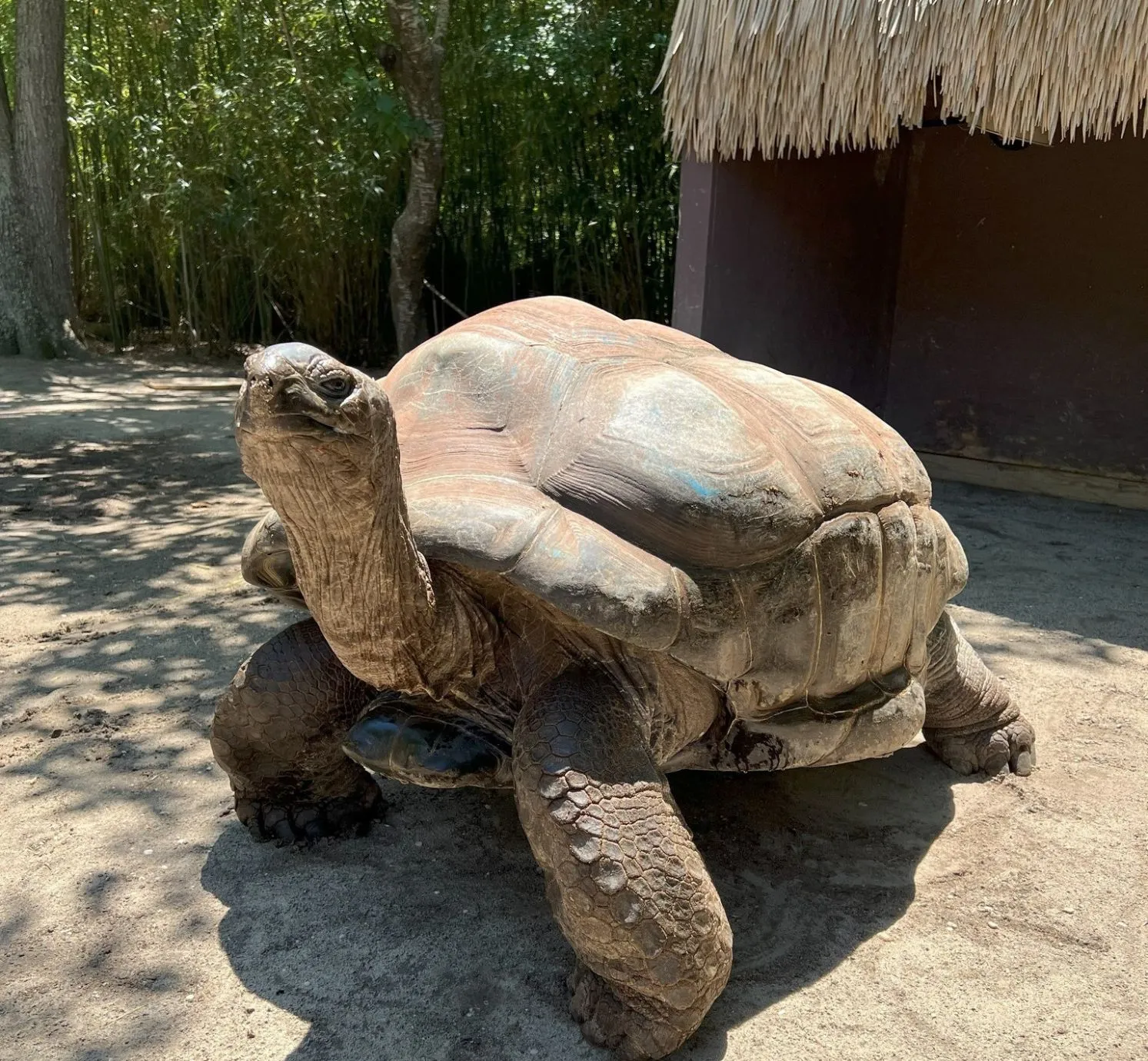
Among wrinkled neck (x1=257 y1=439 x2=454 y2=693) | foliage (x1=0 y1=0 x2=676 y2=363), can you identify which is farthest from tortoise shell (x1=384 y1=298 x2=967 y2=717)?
foliage (x1=0 y1=0 x2=676 y2=363)

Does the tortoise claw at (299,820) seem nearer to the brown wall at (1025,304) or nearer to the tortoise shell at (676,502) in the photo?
the tortoise shell at (676,502)

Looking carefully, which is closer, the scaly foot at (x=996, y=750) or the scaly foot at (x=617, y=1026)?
the scaly foot at (x=617, y=1026)

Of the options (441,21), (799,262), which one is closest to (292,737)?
(799,262)

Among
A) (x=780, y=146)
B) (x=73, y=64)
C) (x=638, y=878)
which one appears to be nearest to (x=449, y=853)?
(x=638, y=878)

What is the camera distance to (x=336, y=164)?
8.61 m

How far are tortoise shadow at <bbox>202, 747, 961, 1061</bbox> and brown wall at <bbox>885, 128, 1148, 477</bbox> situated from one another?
3.75 m

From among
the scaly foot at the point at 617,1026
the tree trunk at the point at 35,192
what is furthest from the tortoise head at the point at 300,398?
the tree trunk at the point at 35,192

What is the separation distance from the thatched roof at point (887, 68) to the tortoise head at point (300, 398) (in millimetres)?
3792

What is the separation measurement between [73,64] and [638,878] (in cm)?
1075

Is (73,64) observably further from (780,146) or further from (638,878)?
(638,878)

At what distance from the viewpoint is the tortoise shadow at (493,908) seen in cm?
182

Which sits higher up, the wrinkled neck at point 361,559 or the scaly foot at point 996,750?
the wrinkled neck at point 361,559

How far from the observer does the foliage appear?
8.07 meters

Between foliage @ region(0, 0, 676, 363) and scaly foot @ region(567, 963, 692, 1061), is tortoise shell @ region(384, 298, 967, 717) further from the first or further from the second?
foliage @ region(0, 0, 676, 363)
